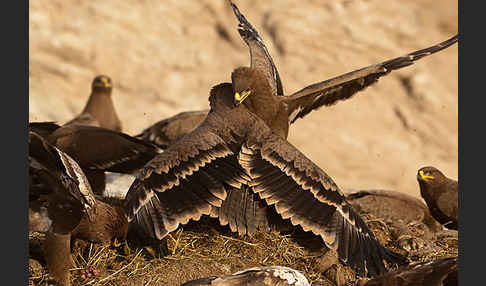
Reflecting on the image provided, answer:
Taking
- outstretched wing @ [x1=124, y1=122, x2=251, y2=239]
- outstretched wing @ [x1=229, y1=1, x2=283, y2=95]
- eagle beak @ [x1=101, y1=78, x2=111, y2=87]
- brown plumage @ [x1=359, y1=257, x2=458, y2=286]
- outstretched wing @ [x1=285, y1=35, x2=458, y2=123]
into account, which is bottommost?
brown plumage @ [x1=359, y1=257, x2=458, y2=286]

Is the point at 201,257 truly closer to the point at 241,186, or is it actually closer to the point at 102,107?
the point at 241,186

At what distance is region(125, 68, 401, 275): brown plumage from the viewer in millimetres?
5836

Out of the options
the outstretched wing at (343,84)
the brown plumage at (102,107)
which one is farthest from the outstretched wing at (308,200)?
the brown plumage at (102,107)

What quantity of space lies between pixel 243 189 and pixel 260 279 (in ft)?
4.06

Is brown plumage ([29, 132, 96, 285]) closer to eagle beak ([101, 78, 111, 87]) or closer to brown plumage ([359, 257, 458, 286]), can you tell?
brown plumage ([359, 257, 458, 286])

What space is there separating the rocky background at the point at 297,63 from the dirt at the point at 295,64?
2 cm

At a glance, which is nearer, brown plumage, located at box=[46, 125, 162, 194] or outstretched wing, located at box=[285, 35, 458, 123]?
outstretched wing, located at box=[285, 35, 458, 123]

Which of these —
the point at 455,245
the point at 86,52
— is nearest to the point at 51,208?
the point at 455,245

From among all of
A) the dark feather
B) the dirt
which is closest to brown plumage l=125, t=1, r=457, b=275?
the dark feather

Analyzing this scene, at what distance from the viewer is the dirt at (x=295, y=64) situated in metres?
15.1

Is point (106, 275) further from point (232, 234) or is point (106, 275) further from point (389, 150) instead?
point (389, 150)

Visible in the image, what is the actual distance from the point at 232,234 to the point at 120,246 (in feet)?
3.00

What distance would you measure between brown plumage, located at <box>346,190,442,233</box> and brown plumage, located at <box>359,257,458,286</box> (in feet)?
6.05

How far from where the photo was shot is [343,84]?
24.5ft
